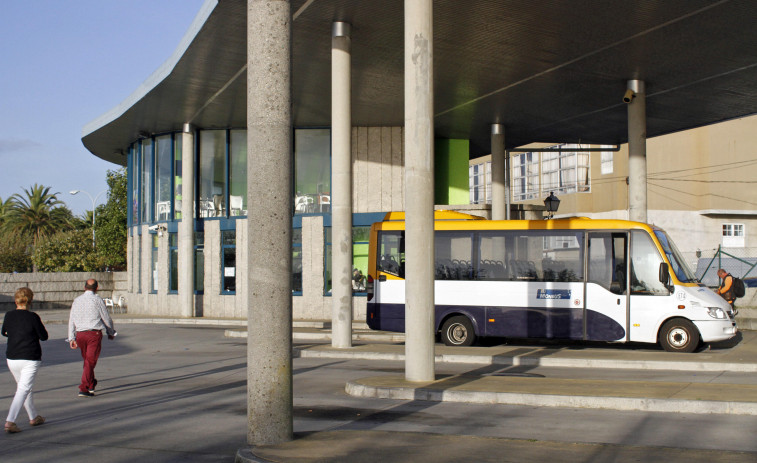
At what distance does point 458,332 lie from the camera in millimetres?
19016

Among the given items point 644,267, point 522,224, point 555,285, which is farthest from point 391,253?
point 644,267

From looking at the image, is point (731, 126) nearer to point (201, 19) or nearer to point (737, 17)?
point (737, 17)

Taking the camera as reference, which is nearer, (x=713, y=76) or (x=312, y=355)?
(x=312, y=355)

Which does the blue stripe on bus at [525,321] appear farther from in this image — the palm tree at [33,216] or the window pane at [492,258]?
the palm tree at [33,216]

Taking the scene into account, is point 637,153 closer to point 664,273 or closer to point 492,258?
point 492,258

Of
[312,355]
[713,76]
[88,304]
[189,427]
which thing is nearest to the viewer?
[189,427]

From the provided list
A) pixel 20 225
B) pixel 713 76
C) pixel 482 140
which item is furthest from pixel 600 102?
pixel 20 225

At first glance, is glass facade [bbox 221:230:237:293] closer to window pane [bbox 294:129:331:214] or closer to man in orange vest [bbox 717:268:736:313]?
window pane [bbox 294:129:331:214]

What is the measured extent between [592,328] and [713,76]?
8.18m

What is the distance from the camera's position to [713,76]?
68.7ft

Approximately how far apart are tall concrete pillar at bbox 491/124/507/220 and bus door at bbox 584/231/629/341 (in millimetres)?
10265

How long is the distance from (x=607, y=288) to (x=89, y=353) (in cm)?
1101

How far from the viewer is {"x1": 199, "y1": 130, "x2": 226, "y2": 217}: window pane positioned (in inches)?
1205

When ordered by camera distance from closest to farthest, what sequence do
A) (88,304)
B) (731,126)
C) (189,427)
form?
(189,427), (88,304), (731,126)
